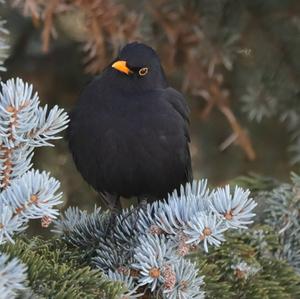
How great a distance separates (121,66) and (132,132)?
31cm

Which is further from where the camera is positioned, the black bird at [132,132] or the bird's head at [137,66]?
the bird's head at [137,66]

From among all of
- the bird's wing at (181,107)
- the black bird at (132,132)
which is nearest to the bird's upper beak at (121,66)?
the black bird at (132,132)

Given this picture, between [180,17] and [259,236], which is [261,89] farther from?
[259,236]

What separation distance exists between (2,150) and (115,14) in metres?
1.70

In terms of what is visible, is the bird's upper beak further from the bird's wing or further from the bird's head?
the bird's wing

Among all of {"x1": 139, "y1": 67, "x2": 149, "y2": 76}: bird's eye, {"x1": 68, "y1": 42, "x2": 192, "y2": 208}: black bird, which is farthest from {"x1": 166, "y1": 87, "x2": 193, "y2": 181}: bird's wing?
{"x1": 139, "y1": 67, "x2": 149, "y2": 76}: bird's eye

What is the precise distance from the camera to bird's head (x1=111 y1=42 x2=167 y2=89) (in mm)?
3074

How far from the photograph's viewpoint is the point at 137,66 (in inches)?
123

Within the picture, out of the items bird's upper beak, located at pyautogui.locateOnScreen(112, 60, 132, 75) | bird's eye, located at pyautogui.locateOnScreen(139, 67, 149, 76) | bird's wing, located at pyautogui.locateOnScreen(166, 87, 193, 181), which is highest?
bird's upper beak, located at pyautogui.locateOnScreen(112, 60, 132, 75)

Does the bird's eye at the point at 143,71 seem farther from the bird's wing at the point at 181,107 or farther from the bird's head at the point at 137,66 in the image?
the bird's wing at the point at 181,107

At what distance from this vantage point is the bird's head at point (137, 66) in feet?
10.1

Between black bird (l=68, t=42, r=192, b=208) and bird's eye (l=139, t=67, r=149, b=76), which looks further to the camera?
bird's eye (l=139, t=67, r=149, b=76)

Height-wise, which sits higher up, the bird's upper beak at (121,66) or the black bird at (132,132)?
the bird's upper beak at (121,66)

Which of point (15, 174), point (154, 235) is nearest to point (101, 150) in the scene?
point (154, 235)
